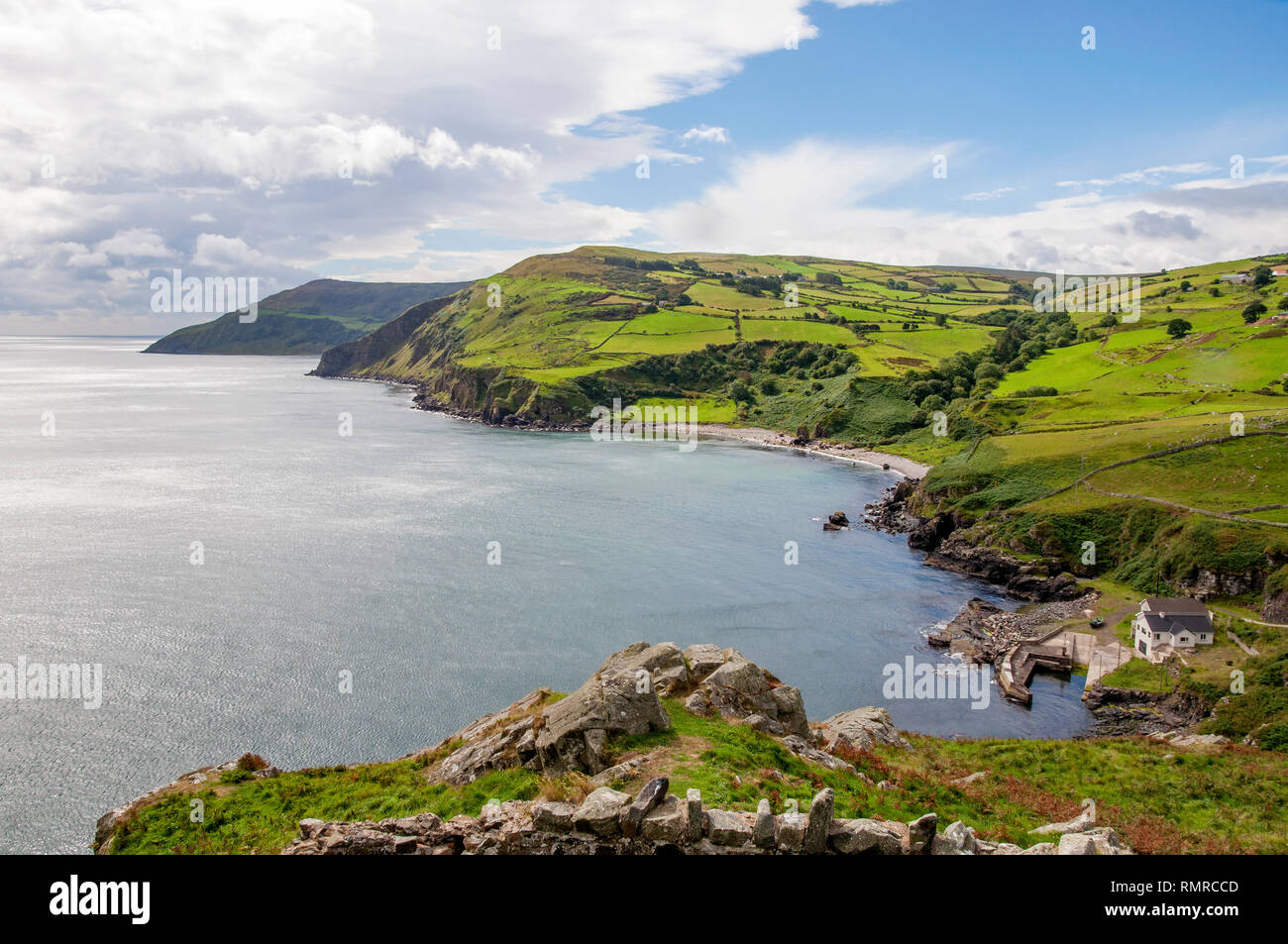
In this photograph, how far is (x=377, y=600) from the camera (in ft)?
200

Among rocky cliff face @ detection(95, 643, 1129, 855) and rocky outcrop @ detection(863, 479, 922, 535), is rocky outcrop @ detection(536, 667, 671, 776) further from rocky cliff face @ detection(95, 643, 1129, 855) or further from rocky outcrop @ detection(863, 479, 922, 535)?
rocky outcrop @ detection(863, 479, 922, 535)

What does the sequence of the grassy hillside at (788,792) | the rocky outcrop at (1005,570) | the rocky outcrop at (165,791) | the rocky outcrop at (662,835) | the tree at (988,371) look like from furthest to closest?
the tree at (988,371), the rocky outcrop at (1005,570), the rocky outcrop at (165,791), the grassy hillside at (788,792), the rocky outcrop at (662,835)

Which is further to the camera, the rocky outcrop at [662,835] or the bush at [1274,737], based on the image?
the bush at [1274,737]

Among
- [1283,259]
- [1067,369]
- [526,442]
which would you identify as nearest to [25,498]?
[526,442]

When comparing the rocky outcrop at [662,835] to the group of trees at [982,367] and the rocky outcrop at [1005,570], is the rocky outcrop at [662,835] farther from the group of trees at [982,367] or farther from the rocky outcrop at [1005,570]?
the group of trees at [982,367]

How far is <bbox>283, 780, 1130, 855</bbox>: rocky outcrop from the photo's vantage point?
1496 cm

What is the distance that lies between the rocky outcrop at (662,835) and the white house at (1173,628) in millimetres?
39350

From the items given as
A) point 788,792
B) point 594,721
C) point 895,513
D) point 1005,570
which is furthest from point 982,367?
point 594,721

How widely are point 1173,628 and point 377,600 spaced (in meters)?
60.2

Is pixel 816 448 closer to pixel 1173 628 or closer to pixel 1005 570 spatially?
pixel 1005 570

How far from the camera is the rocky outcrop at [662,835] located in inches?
589

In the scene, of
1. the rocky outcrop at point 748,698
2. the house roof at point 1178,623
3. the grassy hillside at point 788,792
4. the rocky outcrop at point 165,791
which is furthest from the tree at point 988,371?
the rocky outcrop at point 165,791
